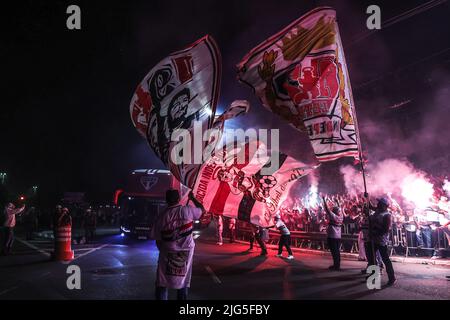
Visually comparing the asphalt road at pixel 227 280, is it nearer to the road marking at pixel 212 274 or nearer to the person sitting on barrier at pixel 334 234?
the road marking at pixel 212 274

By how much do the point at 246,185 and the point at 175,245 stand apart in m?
3.70

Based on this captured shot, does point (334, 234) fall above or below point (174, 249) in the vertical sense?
below

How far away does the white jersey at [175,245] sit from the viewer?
4719mm

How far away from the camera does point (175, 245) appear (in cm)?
480

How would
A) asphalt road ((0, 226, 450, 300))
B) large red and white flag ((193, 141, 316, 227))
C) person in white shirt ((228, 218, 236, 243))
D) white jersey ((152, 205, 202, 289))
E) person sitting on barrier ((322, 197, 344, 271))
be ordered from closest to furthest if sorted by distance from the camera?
white jersey ((152, 205, 202, 289))
asphalt road ((0, 226, 450, 300))
large red and white flag ((193, 141, 316, 227))
person sitting on barrier ((322, 197, 344, 271))
person in white shirt ((228, 218, 236, 243))

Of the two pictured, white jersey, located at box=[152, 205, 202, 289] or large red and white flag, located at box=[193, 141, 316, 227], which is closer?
white jersey, located at box=[152, 205, 202, 289]

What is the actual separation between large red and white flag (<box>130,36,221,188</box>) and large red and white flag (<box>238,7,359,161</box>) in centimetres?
151

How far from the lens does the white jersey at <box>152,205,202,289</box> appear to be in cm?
472

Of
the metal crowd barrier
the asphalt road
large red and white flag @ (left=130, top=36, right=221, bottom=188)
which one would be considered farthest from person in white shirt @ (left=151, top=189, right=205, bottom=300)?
the metal crowd barrier

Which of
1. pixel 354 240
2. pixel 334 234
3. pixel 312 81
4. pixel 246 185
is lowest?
pixel 354 240

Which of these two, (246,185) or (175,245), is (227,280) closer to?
(246,185)

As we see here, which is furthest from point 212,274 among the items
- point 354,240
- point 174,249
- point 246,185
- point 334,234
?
point 354,240

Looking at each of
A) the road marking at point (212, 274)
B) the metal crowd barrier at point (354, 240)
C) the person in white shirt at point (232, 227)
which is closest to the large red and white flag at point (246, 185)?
the road marking at point (212, 274)

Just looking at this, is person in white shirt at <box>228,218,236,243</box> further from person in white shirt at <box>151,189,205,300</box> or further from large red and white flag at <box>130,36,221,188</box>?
person in white shirt at <box>151,189,205,300</box>
